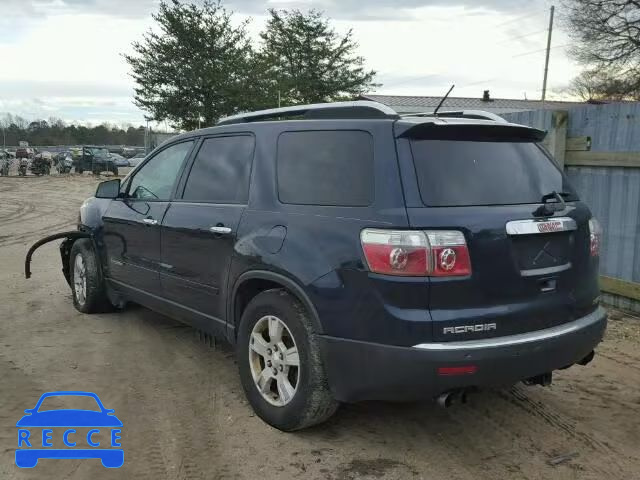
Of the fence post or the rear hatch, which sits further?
the fence post

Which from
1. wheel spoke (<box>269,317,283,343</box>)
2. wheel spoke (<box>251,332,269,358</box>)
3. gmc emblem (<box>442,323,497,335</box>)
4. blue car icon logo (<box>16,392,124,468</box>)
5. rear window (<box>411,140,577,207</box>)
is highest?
rear window (<box>411,140,577,207</box>)

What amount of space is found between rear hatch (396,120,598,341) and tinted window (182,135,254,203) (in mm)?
1268

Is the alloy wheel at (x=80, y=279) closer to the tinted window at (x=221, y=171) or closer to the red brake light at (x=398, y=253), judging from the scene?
the tinted window at (x=221, y=171)

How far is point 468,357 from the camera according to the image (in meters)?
2.97

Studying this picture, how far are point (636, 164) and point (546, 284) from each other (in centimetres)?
360

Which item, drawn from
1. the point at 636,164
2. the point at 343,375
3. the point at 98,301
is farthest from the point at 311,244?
the point at 636,164

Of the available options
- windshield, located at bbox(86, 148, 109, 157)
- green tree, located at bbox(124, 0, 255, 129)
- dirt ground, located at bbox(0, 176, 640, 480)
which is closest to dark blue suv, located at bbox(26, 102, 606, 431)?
dirt ground, located at bbox(0, 176, 640, 480)

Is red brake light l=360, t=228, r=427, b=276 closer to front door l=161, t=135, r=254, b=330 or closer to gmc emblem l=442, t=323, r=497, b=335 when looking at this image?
gmc emblem l=442, t=323, r=497, b=335

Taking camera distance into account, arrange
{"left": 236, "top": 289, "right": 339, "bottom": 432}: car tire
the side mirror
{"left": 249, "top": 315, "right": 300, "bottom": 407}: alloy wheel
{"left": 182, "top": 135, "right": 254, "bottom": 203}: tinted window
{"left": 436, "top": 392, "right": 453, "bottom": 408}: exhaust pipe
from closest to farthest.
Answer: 1. {"left": 436, "top": 392, "right": 453, "bottom": 408}: exhaust pipe
2. {"left": 236, "top": 289, "right": 339, "bottom": 432}: car tire
3. {"left": 249, "top": 315, "right": 300, "bottom": 407}: alloy wheel
4. {"left": 182, "top": 135, "right": 254, "bottom": 203}: tinted window
5. the side mirror

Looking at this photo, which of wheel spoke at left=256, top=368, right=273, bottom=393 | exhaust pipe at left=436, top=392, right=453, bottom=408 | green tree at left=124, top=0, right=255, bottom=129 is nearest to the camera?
exhaust pipe at left=436, top=392, right=453, bottom=408

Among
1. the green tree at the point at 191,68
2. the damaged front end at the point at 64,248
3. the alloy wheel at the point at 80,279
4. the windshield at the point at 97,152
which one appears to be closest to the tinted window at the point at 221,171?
the alloy wheel at the point at 80,279

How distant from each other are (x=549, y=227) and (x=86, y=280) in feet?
14.7

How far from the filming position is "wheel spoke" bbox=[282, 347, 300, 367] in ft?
11.2

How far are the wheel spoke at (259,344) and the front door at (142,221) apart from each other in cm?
142
